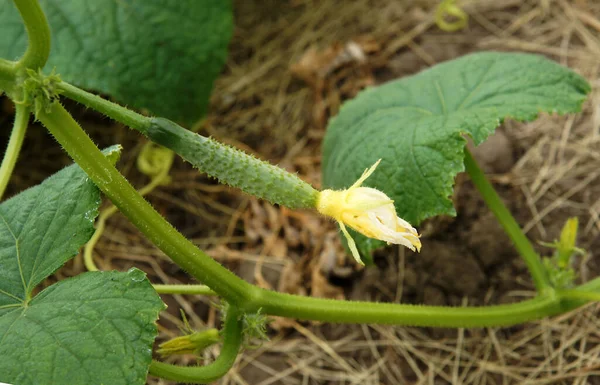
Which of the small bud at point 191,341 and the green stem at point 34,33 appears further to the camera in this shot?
the small bud at point 191,341

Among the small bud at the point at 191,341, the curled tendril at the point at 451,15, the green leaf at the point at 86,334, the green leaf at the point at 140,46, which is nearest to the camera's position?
the green leaf at the point at 86,334

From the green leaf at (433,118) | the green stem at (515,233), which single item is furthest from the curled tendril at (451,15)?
the green stem at (515,233)

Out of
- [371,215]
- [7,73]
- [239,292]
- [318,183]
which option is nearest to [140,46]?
[318,183]

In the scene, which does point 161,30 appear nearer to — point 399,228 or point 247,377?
point 247,377

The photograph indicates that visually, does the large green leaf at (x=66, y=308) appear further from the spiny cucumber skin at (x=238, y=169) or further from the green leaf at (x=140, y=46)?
the green leaf at (x=140, y=46)

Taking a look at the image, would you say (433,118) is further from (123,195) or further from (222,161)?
(123,195)

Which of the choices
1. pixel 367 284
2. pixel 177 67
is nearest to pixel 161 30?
pixel 177 67

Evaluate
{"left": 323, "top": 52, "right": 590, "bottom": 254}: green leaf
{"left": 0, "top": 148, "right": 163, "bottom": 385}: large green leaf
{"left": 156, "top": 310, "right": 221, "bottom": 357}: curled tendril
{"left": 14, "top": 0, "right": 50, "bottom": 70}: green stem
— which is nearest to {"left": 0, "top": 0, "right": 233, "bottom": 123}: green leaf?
{"left": 323, "top": 52, "right": 590, "bottom": 254}: green leaf
